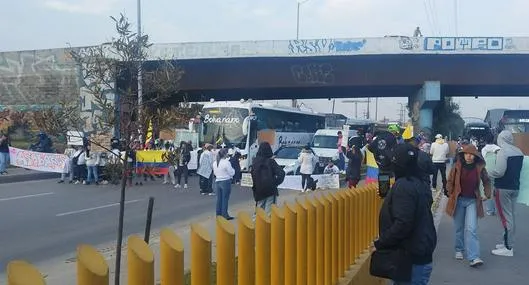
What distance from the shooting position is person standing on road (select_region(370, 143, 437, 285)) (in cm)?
495

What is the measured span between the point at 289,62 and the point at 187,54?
6.51 meters

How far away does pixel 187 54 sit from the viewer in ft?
123

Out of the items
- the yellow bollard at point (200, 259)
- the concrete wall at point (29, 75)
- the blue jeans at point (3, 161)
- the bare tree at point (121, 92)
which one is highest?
the concrete wall at point (29, 75)

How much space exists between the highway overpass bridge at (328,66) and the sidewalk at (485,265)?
1037 inches

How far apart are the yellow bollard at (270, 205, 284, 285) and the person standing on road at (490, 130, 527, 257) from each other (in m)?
6.04

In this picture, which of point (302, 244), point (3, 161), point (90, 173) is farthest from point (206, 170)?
point (302, 244)

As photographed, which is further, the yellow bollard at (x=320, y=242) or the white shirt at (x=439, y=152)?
the white shirt at (x=439, y=152)

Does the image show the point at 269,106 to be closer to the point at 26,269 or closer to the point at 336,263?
the point at 336,263

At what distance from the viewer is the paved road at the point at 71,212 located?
11.0m

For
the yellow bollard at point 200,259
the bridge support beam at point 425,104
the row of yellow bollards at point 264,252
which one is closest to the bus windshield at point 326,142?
the bridge support beam at point 425,104

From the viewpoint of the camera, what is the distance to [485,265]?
8.84m

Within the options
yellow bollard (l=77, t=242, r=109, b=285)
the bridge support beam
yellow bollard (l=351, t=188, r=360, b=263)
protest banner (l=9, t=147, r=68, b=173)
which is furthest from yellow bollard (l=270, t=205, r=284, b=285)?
the bridge support beam

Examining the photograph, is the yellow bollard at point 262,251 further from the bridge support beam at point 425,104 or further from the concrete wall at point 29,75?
the concrete wall at point 29,75

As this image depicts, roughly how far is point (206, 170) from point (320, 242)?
14458 mm
